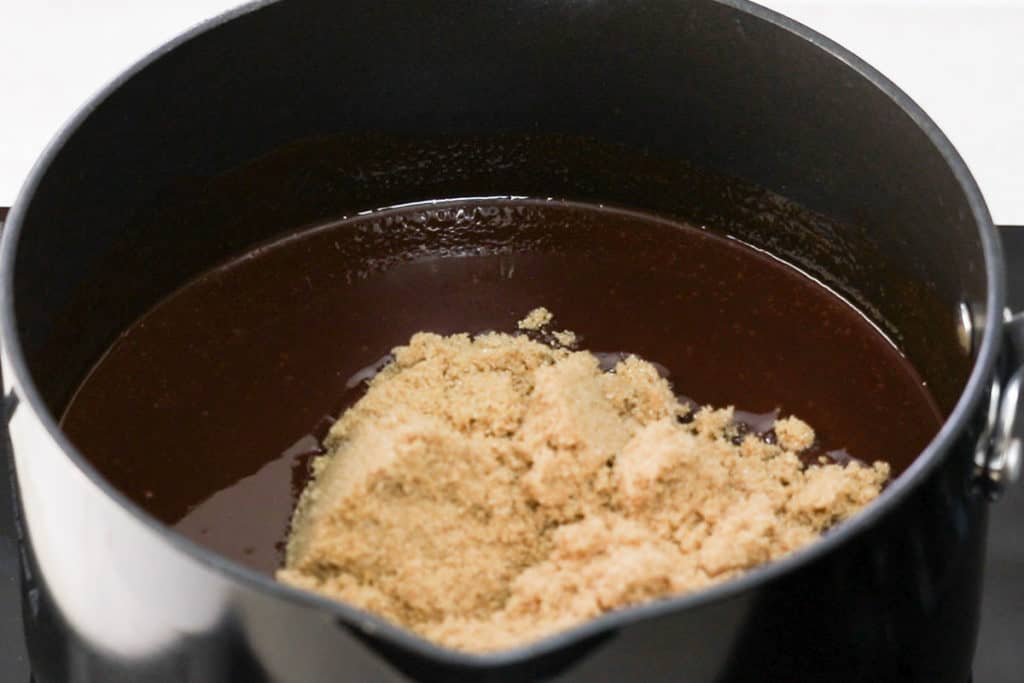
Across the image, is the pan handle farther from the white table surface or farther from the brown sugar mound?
the white table surface

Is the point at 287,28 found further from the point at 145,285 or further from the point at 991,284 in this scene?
the point at 991,284

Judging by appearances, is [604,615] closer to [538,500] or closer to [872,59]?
[538,500]

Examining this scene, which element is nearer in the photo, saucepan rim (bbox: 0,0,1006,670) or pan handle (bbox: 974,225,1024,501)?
saucepan rim (bbox: 0,0,1006,670)

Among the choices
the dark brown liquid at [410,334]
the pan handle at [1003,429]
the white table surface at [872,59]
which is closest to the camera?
the pan handle at [1003,429]

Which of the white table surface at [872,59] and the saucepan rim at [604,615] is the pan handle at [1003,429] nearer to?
the saucepan rim at [604,615]

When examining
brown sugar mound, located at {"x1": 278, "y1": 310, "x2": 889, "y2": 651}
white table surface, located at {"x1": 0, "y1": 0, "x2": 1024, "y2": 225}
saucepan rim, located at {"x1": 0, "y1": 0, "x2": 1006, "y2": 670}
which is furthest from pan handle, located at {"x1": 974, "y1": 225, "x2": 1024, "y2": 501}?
white table surface, located at {"x1": 0, "y1": 0, "x2": 1024, "y2": 225}

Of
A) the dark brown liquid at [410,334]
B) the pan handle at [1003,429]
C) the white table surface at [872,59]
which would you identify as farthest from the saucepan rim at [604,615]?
the white table surface at [872,59]

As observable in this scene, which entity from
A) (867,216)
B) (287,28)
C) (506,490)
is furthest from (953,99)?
(506,490)
